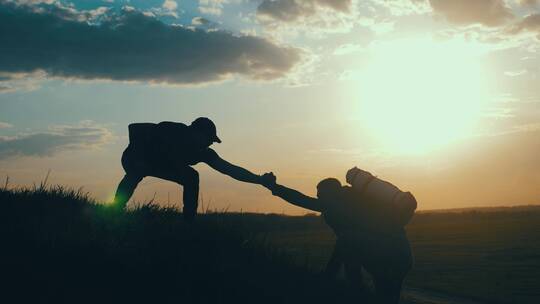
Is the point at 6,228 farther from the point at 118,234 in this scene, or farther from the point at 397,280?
the point at 397,280

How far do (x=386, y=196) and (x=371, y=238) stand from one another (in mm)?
690

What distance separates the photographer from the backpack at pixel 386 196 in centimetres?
904

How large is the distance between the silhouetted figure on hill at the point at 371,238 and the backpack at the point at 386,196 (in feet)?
0.05

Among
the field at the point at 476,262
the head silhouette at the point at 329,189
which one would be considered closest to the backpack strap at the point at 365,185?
the head silhouette at the point at 329,189

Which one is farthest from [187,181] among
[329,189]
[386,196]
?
[386,196]

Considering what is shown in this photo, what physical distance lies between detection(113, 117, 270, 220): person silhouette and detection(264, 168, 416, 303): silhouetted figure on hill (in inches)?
89.9

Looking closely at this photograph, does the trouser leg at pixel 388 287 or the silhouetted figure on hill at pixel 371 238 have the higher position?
the silhouetted figure on hill at pixel 371 238

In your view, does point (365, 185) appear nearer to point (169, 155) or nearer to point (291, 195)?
point (291, 195)

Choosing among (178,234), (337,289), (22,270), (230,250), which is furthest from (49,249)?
(337,289)

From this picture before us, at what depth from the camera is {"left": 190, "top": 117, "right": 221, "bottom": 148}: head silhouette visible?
10383mm

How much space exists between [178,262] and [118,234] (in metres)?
1.12

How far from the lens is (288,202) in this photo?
36.5 ft

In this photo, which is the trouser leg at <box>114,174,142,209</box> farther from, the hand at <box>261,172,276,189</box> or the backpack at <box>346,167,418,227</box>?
the backpack at <box>346,167,418,227</box>

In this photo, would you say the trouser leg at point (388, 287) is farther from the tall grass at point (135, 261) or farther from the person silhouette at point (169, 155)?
the person silhouette at point (169, 155)
